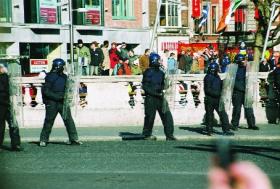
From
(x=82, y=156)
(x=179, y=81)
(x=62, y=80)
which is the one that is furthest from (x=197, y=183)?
(x=179, y=81)

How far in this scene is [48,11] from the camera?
34281 millimetres

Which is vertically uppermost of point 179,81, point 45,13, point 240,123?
point 45,13

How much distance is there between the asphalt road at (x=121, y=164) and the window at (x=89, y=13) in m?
23.1

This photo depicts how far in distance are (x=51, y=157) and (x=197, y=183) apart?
4107mm

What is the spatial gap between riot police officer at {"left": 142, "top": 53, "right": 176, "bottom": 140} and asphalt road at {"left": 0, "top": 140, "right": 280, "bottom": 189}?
448 millimetres

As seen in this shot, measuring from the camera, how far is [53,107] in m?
14.3

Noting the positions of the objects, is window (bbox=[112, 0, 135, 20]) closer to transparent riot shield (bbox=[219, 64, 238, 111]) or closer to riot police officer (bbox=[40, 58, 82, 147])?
transparent riot shield (bbox=[219, 64, 238, 111])

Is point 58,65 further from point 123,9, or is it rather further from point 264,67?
point 123,9

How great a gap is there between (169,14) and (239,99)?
31808 millimetres

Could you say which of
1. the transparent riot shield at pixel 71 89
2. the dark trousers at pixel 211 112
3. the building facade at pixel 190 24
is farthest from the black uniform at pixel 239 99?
the building facade at pixel 190 24

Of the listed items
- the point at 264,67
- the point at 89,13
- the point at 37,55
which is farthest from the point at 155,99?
the point at 89,13

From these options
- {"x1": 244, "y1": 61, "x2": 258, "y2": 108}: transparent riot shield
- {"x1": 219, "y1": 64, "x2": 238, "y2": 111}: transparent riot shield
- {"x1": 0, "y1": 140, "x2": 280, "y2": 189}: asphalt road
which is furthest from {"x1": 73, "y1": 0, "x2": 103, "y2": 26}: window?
{"x1": 0, "y1": 140, "x2": 280, "y2": 189}: asphalt road

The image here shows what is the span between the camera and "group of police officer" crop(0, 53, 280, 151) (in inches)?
530

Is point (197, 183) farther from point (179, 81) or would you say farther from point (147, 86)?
point (179, 81)
